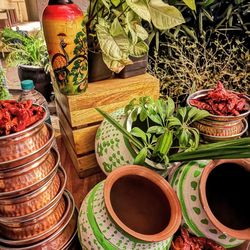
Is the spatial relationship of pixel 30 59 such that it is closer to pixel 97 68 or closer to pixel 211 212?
pixel 97 68

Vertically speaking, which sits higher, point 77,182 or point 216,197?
point 216,197

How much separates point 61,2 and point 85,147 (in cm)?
48

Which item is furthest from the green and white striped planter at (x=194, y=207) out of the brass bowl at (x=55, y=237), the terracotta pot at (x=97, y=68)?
the terracotta pot at (x=97, y=68)

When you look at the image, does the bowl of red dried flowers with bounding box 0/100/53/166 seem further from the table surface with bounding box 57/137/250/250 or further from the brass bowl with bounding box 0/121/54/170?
the table surface with bounding box 57/137/250/250

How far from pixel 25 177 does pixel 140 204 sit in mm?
268

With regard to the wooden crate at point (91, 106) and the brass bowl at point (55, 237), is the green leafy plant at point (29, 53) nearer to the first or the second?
the wooden crate at point (91, 106)

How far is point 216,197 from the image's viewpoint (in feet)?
1.86

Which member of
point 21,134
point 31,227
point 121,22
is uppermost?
point 121,22

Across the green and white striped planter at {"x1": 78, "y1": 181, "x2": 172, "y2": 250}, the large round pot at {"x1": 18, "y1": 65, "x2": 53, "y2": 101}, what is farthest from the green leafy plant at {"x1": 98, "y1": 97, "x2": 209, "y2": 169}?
the large round pot at {"x1": 18, "y1": 65, "x2": 53, "y2": 101}

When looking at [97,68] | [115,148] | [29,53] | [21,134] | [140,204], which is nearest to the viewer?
[21,134]

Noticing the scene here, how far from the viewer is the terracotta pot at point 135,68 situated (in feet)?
3.01

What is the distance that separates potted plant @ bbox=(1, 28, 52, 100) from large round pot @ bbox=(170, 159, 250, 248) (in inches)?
73.5

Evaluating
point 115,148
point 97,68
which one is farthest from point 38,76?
point 115,148

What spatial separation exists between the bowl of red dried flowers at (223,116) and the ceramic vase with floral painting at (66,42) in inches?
17.3
